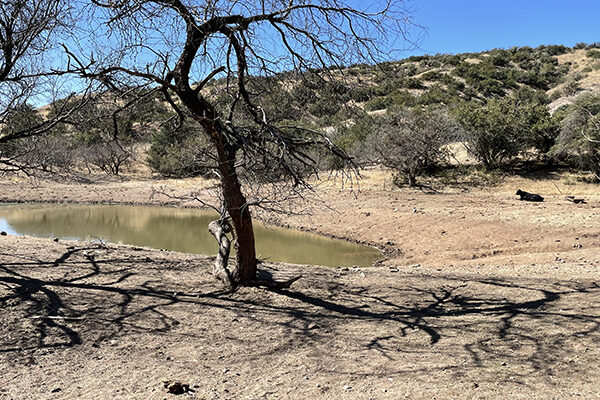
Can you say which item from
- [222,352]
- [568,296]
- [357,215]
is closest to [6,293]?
[222,352]

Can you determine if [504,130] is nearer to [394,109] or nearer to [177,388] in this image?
[394,109]

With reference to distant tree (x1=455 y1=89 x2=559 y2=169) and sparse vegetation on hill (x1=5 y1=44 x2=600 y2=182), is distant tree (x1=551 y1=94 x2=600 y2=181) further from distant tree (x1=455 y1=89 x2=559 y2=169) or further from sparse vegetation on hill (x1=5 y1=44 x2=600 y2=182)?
distant tree (x1=455 y1=89 x2=559 y2=169)

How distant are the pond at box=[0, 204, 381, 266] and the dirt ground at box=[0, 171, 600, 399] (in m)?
4.31

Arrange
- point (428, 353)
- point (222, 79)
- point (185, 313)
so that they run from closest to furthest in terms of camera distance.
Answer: point (428, 353)
point (185, 313)
point (222, 79)

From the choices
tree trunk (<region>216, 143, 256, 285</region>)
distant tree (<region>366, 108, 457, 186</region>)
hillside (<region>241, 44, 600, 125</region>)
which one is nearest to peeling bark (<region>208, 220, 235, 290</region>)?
tree trunk (<region>216, 143, 256, 285</region>)

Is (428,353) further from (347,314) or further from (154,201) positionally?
(154,201)

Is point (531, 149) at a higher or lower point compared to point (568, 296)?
higher

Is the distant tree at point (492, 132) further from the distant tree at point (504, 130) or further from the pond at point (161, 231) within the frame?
the pond at point (161, 231)

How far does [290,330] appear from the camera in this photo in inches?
173

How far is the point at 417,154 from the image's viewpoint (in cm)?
1906

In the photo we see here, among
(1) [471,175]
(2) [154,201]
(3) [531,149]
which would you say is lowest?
(2) [154,201]

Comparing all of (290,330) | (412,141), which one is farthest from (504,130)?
(290,330)

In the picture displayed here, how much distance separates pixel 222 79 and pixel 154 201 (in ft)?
57.2

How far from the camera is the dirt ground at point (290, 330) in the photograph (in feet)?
10.8
